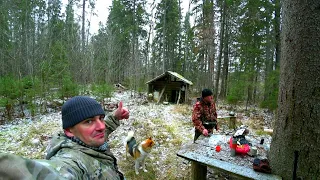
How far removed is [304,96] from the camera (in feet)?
7.36

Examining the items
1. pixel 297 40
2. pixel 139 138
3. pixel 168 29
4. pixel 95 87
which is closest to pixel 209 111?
pixel 297 40

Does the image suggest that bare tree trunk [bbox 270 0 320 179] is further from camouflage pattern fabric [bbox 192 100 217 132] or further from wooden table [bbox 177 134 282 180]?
camouflage pattern fabric [bbox 192 100 217 132]

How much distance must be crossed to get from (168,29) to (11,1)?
684 inches

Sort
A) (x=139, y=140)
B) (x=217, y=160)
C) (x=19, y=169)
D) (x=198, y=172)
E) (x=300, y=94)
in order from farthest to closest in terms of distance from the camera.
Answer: (x=139, y=140)
(x=198, y=172)
(x=217, y=160)
(x=300, y=94)
(x=19, y=169)

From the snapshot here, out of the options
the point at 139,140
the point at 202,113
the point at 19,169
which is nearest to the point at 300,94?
the point at 202,113

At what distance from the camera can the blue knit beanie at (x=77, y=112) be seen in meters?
1.42

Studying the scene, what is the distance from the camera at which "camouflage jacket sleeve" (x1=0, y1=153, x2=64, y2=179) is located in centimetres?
61

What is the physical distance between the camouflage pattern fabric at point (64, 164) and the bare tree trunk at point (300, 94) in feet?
7.29

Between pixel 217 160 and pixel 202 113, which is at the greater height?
pixel 202 113

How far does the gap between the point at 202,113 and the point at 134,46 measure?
74.5ft

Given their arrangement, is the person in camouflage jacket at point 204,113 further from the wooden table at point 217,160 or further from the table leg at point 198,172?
the table leg at point 198,172

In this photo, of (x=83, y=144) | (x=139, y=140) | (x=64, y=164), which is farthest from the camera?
(x=139, y=140)

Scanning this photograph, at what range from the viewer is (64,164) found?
1046 mm

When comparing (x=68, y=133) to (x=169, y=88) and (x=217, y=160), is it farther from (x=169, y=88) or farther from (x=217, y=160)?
(x=169, y=88)
